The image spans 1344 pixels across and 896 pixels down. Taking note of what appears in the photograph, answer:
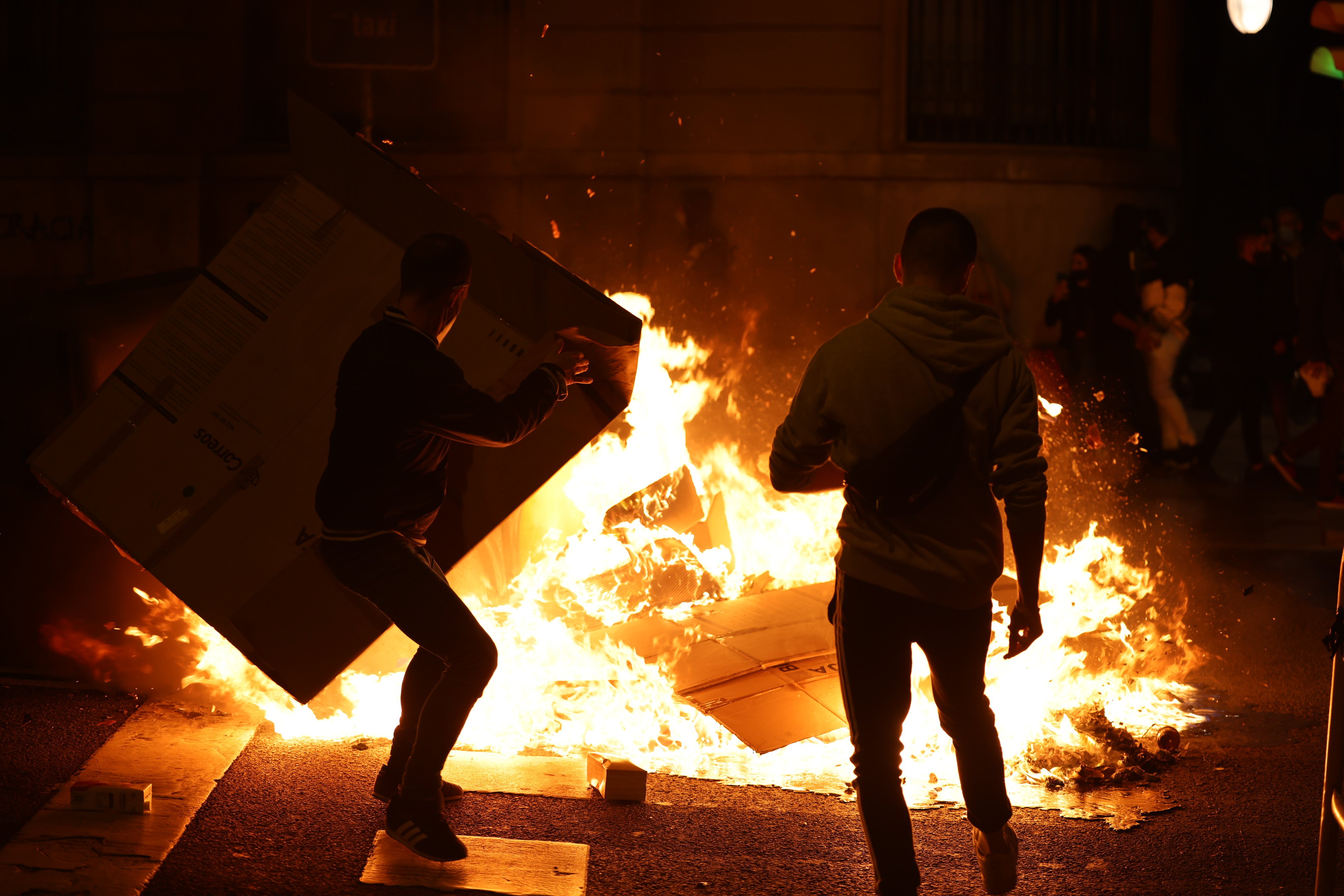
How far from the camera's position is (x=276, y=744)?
4281 millimetres

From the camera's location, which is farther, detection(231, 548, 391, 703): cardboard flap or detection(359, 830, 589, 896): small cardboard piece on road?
detection(231, 548, 391, 703): cardboard flap

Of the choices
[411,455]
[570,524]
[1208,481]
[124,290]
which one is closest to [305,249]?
[411,455]

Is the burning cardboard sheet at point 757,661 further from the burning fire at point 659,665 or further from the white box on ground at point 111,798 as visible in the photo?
the white box on ground at point 111,798

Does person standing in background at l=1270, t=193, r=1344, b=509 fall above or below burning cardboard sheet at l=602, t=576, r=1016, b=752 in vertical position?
above

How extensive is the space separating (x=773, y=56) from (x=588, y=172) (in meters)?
2.03

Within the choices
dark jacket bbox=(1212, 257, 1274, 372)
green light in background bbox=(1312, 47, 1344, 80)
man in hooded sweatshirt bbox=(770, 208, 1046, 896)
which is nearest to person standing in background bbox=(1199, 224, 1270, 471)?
dark jacket bbox=(1212, 257, 1274, 372)

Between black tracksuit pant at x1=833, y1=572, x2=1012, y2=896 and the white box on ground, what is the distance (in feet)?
7.00

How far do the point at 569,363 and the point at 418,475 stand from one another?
22.2 inches

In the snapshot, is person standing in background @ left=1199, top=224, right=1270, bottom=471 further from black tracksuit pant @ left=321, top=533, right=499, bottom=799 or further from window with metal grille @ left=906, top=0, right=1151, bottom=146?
black tracksuit pant @ left=321, top=533, right=499, bottom=799

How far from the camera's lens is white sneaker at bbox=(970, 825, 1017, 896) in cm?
319

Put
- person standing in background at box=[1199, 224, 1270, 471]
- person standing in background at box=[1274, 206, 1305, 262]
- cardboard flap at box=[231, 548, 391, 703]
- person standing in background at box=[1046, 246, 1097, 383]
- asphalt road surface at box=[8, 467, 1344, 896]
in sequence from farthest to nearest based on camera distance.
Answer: person standing in background at box=[1046, 246, 1097, 383] → person standing in background at box=[1274, 206, 1305, 262] → person standing in background at box=[1199, 224, 1270, 471] → cardboard flap at box=[231, 548, 391, 703] → asphalt road surface at box=[8, 467, 1344, 896]

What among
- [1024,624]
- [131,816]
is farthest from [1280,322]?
[131,816]

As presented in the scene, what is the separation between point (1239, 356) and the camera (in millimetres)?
9859

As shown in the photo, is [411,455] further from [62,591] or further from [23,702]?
[62,591]
